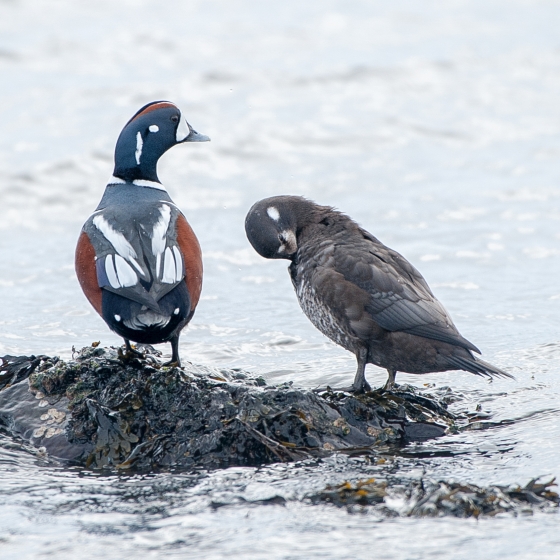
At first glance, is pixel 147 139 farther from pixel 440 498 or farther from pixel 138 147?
pixel 440 498

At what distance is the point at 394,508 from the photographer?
4.83m

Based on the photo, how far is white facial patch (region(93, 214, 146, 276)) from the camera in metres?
6.19

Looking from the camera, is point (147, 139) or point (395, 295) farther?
point (147, 139)

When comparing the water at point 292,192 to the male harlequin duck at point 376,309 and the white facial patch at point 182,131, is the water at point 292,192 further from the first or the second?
the white facial patch at point 182,131

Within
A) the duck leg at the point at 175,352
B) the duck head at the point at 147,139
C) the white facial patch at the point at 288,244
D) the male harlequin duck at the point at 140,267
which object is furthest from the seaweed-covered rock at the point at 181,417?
the duck head at the point at 147,139

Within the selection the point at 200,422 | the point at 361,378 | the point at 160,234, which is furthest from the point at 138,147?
the point at 200,422

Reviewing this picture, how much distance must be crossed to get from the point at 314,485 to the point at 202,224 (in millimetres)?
8144

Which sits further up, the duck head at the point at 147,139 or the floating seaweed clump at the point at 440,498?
the duck head at the point at 147,139

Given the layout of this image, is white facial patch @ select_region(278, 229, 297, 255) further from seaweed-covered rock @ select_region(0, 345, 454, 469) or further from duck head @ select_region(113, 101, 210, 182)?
seaweed-covered rock @ select_region(0, 345, 454, 469)

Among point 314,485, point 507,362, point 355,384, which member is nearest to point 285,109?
point 507,362

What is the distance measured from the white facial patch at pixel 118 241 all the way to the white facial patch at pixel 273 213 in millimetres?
1351

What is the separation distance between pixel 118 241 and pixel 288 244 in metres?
1.45

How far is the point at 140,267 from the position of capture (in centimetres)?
612

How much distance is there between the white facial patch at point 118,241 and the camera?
619 centimetres
